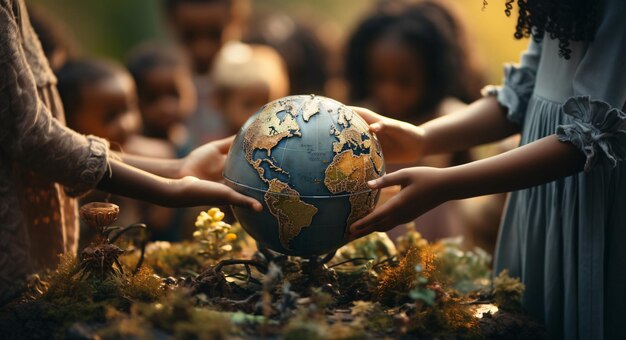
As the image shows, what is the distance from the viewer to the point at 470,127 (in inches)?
160

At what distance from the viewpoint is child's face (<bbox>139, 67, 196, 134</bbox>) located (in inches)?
294

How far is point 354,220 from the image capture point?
324cm

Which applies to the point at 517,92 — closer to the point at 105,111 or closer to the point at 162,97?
the point at 105,111

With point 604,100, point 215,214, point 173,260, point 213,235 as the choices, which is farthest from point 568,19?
point 173,260

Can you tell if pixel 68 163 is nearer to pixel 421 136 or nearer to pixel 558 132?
pixel 421 136

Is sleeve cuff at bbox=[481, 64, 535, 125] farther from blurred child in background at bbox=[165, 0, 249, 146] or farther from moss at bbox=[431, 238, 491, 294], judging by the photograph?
blurred child in background at bbox=[165, 0, 249, 146]

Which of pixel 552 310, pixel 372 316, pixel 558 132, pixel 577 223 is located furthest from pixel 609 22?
pixel 372 316

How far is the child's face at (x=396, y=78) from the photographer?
655cm

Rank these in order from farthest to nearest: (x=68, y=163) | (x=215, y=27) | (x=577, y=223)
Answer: (x=215, y=27), (x=577, y=223), (x=68, y=163)

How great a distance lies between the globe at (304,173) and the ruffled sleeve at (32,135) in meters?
0.64

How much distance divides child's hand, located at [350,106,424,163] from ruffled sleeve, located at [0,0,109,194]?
4.18 ft

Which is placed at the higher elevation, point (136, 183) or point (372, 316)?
point (136, 183)

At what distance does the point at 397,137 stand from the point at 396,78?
9.59ft

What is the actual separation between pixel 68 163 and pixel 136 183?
307 mm
